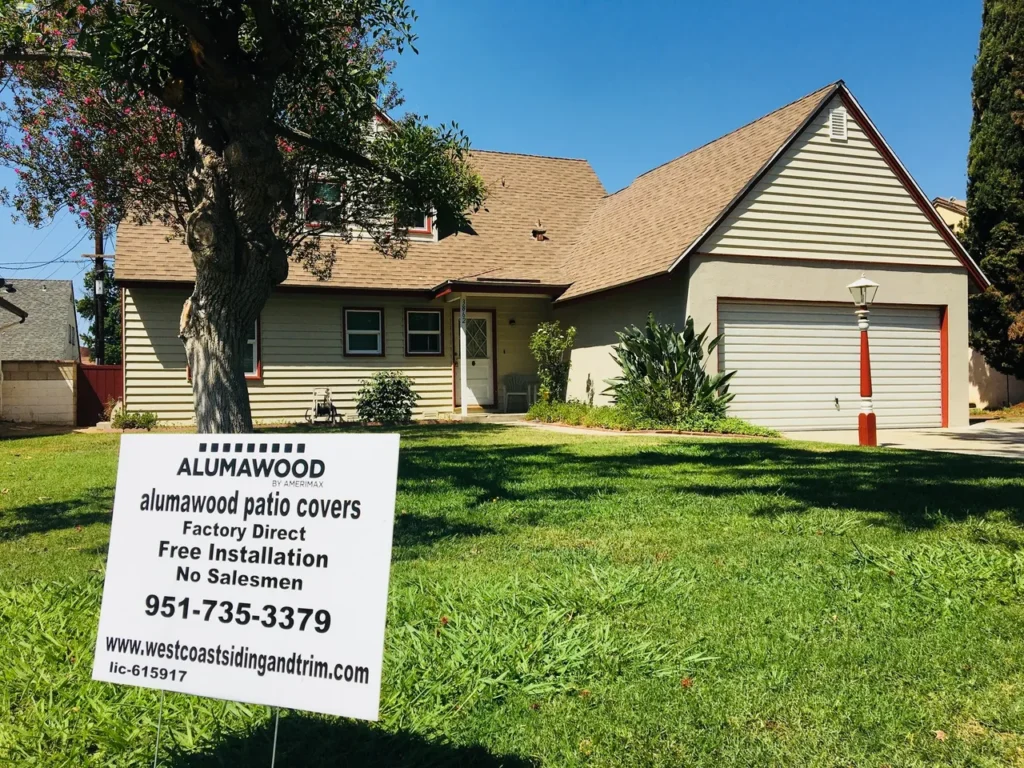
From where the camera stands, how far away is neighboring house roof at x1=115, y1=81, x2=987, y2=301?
15.2 metres

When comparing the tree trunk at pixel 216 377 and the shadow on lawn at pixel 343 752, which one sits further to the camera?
the tree trunk at pixel 216 377

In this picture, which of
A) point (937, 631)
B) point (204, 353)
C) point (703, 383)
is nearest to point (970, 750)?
point (937, 631)

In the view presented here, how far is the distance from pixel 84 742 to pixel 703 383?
1245cm

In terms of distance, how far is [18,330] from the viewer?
42906mm

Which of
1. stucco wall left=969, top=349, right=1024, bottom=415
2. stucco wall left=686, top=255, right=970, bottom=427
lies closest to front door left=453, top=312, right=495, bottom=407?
stucco wall left=686, top=255, right=970, bottom=427

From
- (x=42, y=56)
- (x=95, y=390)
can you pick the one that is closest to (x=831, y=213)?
(x=42, y=56)

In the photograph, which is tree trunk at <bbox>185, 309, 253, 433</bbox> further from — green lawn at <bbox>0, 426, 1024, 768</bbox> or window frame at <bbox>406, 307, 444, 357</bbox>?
window frame at <bbox>406, 307, 444, 357</bbox>

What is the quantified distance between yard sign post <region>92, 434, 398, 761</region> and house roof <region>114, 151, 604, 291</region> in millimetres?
13275

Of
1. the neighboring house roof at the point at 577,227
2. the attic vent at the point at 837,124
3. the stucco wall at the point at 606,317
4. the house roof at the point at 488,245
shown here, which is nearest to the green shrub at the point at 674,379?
the stucco wall at the point at 606,317

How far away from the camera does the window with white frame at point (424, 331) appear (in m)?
18.3

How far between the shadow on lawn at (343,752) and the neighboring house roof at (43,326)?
44.4 m

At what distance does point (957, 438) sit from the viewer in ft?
43.7

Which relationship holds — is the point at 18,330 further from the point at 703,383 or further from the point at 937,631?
the point at 937,631

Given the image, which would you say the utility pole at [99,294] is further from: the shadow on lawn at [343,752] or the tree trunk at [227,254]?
the shadow on lawn at [343,752]
